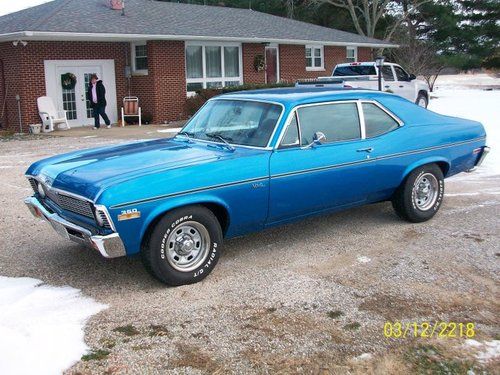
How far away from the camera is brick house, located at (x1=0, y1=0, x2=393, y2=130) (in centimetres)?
1734

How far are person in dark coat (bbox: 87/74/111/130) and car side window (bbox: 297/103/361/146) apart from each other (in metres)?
13.2

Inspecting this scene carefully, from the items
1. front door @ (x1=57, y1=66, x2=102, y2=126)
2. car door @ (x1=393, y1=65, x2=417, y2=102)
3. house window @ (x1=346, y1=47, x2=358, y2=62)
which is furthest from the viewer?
house window @ (x1=346, y1=47, x2=358, y2=62)

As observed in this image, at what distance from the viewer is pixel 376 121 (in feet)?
20.6

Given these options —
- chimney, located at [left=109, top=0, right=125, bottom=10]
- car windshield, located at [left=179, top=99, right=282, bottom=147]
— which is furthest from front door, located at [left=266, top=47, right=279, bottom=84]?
car windshield, located at [left=179, top=99, right=282, bottom=147]

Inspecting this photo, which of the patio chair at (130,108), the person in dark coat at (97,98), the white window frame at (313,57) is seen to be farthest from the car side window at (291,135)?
the white window frame at (313,57)

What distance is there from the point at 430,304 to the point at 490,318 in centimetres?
43

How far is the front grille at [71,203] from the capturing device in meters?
4.55

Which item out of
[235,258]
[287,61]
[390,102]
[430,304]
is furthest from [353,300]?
[287,61]

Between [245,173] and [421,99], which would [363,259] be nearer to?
[245,173]

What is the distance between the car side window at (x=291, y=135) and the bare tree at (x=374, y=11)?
111 feet

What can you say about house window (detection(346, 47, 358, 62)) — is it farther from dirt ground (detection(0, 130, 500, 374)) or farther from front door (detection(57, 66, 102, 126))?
dirt ground (detection(0, 130, 500, 374))

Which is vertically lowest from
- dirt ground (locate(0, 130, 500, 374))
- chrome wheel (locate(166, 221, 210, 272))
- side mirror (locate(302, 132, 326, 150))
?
dirt ground (locate(0, 130, 500, 374))

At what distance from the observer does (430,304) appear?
4449 millimetres

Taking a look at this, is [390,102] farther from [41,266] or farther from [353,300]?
[41,266]
